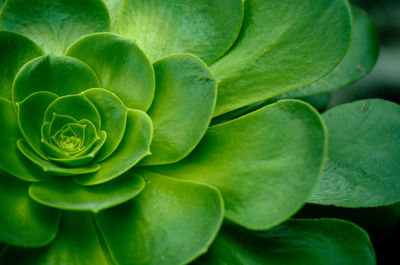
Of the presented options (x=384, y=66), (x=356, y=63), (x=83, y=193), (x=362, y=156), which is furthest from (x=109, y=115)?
(x=384, y=66)

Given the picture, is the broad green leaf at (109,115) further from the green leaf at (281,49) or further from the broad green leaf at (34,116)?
the green leaf at (281,49)

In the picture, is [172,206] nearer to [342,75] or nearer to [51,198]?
[51,198]

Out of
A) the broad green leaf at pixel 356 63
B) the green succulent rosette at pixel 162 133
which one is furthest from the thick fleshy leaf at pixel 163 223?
the broad green leaf at pixel 356 63

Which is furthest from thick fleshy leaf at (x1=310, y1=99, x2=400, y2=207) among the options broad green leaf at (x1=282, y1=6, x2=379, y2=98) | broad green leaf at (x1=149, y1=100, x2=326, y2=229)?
broad green leaf at (x1=149, y1=100, x2=326, y2=229)

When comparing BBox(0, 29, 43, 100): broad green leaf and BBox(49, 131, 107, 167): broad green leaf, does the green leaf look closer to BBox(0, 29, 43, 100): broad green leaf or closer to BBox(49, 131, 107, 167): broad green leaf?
BBox(49, 131, 107, 167): broad green leaf

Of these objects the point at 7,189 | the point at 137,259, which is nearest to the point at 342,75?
the point at 137,259

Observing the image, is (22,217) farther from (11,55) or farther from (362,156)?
(362,156)

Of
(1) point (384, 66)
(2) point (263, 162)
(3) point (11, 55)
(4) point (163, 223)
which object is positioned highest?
(3) point (11, 55)
